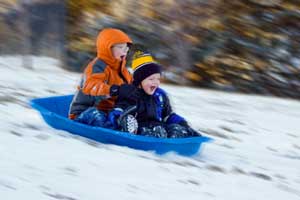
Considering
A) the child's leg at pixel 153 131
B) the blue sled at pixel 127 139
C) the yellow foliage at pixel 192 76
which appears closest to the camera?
the blue sled at pixel 127 139

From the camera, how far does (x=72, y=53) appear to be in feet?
44.0

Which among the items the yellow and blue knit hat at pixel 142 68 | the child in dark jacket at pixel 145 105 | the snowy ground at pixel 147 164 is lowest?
the snowy ground at pixel 147 164

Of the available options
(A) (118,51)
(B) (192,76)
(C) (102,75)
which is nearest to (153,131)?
(C) (102,75)

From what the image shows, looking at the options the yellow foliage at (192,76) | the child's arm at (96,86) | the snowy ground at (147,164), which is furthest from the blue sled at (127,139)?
the yellow foliage at (192,76)

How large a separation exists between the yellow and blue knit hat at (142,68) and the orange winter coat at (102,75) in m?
0.26

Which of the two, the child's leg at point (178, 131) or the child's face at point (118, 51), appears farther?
the child's face at point (118, 51)

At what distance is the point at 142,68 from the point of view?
678 centimetres

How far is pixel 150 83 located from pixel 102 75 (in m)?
0.48

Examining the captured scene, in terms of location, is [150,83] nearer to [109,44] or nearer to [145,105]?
[145,105]

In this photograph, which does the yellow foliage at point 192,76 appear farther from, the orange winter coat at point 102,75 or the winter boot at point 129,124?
the winter boot at point 129,124

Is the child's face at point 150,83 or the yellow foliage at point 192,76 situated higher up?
the child's face at point 150,83

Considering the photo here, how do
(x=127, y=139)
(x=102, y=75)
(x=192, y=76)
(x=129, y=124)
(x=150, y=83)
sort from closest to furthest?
(x=127, y=139) → (x=129, y=124) → (x=150, y=83) → (x=102, y=75) → (x=192, y=76)

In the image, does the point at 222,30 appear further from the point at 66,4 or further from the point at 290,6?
the point at 66,4

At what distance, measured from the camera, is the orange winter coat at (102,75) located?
6.94 m
